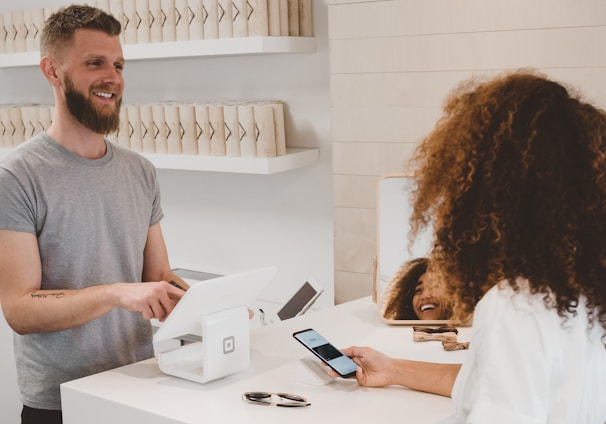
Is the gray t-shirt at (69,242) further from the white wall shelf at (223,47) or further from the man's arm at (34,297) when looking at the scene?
the white wall shelf at (223,47)

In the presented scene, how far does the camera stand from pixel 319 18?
10.1 ft

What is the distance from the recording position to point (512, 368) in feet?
4.07

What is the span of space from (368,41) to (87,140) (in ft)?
3.25

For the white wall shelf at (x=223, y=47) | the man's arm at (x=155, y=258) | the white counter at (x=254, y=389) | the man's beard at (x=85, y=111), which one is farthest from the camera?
the white wall shelf at (x=223, y=47)

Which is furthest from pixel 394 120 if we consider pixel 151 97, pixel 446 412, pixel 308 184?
pixel 151 97

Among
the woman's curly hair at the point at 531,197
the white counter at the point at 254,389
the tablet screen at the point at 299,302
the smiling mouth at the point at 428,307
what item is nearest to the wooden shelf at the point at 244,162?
the tablet screen at the point at 299,302

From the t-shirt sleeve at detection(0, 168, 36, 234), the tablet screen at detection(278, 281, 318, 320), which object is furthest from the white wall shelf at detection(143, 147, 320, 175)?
the t-shirt sleeve at detection(0, 168, 36, 234)

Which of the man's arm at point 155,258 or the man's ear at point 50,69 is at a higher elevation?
the man's ear at point 50,69

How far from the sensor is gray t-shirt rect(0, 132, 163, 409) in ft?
6.25

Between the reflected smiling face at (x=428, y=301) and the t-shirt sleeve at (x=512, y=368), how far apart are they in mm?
992

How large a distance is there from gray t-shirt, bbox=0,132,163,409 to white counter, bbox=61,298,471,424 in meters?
0.15

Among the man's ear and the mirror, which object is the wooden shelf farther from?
the man's ear

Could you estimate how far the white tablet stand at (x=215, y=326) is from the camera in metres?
1.68

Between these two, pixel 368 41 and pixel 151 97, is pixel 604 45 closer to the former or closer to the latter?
pixel 368 41
